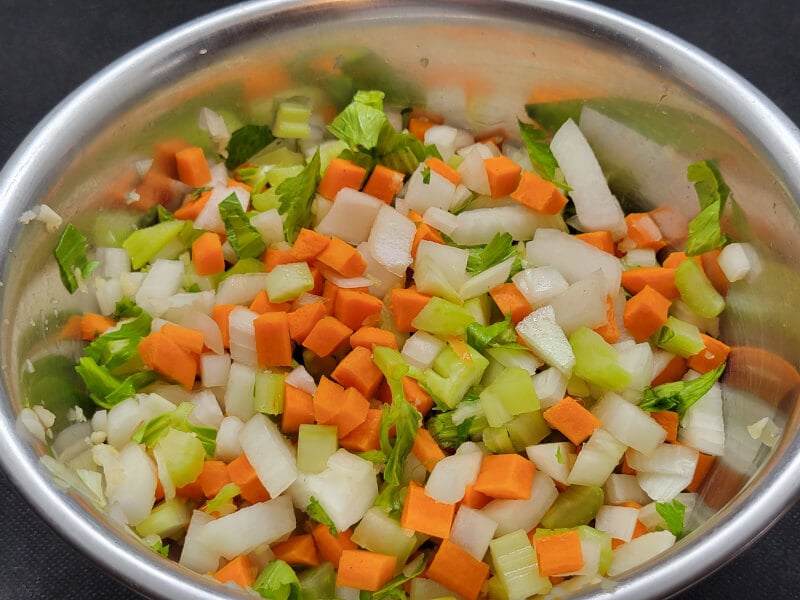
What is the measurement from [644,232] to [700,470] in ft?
1.58

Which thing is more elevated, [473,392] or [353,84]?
[353,84]

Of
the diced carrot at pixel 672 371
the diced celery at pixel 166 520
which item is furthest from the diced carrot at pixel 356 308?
the diced carrot at pixel 672 371

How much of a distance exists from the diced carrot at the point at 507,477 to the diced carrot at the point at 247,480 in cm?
35

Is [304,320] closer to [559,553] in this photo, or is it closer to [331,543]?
[331,543]

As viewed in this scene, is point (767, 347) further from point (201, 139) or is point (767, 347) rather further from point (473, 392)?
point (201, 139)

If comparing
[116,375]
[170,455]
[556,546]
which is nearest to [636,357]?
[556,546]

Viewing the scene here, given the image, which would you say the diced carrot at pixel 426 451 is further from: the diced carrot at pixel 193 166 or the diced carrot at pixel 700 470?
the diced carrot at pixel 193 166

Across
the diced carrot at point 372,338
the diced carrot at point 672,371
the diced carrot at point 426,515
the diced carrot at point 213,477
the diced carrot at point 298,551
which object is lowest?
the diced carrot at point 298,551

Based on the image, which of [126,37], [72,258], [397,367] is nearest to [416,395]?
[397,367]

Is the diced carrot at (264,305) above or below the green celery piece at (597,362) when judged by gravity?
below

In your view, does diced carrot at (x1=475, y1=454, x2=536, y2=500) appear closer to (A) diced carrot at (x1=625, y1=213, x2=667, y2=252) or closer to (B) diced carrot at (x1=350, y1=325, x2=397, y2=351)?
(B) diced carrot at (x1=350, y1=325, x2=397, y2=351)

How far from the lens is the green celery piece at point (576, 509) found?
1.29m

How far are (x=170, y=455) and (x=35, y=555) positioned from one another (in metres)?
0.47

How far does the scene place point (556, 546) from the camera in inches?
47.1
